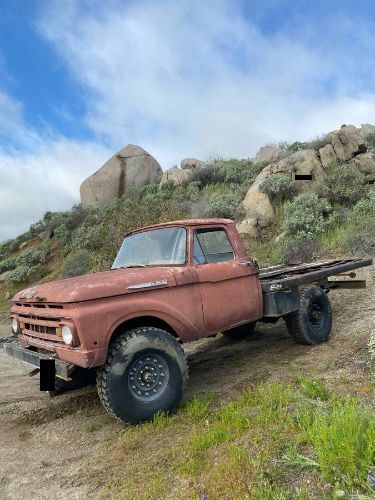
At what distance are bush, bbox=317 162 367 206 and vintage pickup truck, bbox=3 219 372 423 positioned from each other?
9.89 metres

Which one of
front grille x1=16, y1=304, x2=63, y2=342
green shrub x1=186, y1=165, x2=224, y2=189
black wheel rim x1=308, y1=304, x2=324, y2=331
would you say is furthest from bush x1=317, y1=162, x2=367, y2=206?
front grille x1=16, y1=304, x2=63, y2=342

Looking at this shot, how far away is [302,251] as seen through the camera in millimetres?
11797

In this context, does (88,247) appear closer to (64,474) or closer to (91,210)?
(91,210)

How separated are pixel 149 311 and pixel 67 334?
0.83 m

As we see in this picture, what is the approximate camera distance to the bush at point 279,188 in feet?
51.3

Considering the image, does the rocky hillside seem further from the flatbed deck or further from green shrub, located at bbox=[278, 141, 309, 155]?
the flatbed deck

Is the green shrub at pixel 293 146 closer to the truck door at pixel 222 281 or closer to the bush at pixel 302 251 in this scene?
the bush at pixel 302 251

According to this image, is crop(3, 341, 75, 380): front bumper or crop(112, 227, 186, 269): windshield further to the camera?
crop(112, 227, 186, 269): windshield

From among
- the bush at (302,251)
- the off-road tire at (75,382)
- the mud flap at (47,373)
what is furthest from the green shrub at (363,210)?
the mud flap at (47,373)

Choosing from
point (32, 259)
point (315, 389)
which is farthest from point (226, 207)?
point (315, 389)

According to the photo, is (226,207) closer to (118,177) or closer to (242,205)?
(242,205)

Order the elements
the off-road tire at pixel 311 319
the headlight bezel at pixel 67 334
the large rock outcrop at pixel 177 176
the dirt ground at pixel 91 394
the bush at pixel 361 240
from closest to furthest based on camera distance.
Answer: the dirt ground at pixel 91 394
the headlight bezel at pixel 67 334
the off-road tire at pixel 311 319
the bush at pixel 361 240
the large rock outcrop at pixel 177 176

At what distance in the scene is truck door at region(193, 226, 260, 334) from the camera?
4754 millimetres

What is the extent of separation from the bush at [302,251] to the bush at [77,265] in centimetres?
805
